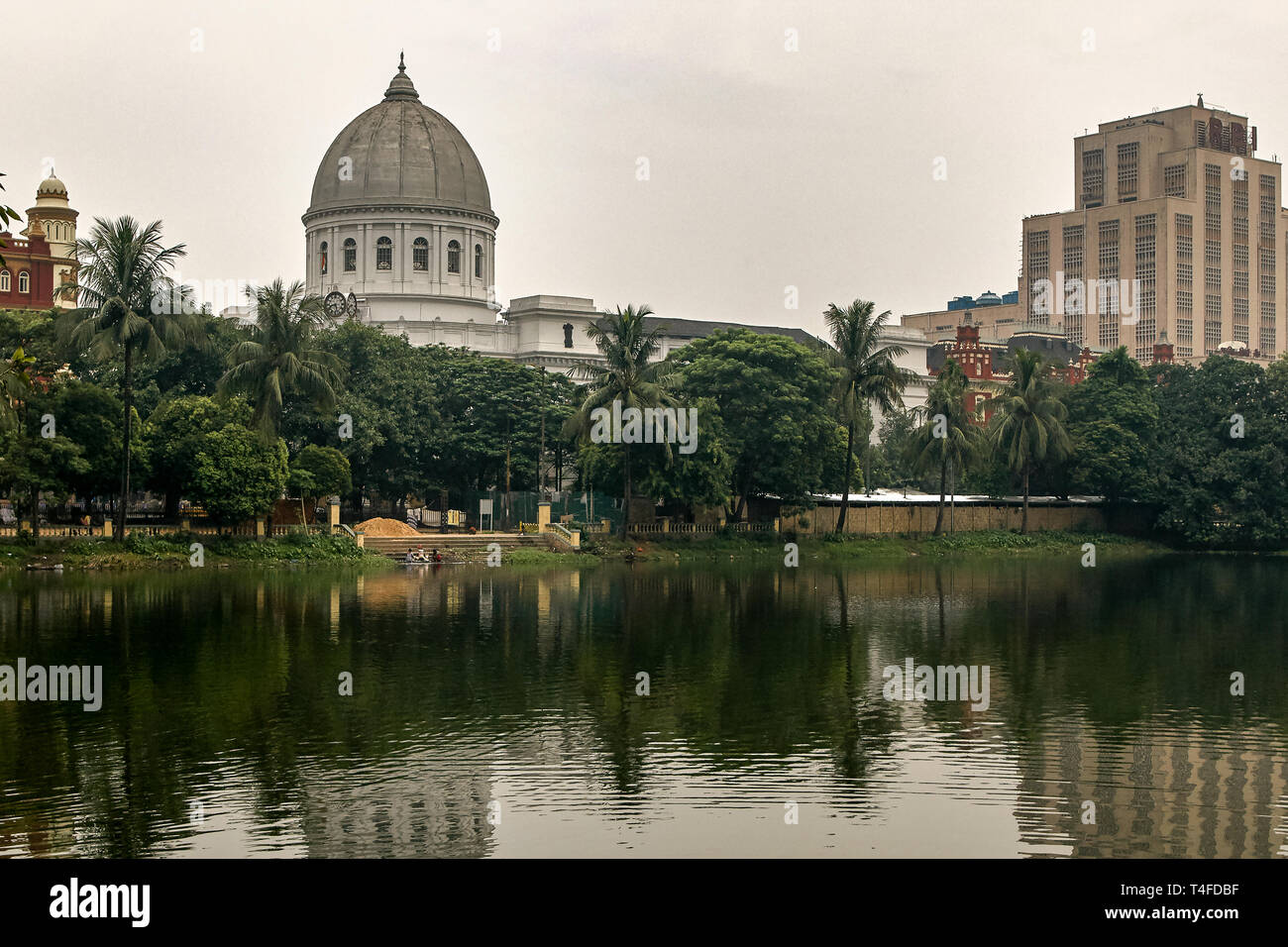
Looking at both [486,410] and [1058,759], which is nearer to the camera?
[1058,759]

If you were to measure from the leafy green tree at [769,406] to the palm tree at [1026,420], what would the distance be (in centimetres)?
1068

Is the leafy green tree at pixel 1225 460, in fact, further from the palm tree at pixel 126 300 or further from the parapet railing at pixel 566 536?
the palm tree at pixel 126 300

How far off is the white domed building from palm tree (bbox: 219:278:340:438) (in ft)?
113

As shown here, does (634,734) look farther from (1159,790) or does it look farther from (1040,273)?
(1040,273)

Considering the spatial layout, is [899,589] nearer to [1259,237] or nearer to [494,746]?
[494,746]

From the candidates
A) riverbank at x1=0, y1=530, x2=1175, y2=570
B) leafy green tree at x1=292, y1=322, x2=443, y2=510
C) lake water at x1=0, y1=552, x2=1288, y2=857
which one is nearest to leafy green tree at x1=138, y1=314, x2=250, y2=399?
leafy green tree at x1=292, y1=322, x2=443, y2=510

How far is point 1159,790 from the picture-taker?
16078 mm

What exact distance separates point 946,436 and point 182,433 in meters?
33.8

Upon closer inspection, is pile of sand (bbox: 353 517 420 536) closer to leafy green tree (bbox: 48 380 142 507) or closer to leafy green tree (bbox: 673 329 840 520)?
leafy green tree (bbox: 48 380 142 507)

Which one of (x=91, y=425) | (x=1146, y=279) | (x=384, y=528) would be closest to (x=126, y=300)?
(x=91, y=425)

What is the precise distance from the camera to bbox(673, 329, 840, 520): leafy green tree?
205 ft

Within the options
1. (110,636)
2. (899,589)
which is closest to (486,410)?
(899,589)
